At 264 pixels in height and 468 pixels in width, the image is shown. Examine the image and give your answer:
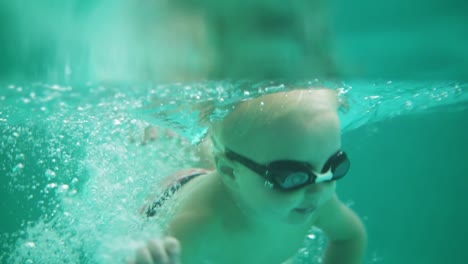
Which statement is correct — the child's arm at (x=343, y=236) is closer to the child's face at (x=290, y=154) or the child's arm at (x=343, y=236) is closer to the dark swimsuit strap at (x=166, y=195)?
the child's face at (x=290, y=154)

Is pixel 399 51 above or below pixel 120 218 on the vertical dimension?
above

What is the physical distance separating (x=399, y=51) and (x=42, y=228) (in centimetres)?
1217

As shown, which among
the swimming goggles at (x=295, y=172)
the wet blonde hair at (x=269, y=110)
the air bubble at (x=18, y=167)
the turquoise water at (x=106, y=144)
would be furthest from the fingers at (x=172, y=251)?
the air bubble at (x=18, y=167)

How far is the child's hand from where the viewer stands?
3.66 metres

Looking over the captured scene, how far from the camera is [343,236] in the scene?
21.0 feet

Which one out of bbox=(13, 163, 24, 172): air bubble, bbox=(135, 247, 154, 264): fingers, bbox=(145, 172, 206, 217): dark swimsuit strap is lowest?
bbox=(13, 163, 24, 172): air bubble

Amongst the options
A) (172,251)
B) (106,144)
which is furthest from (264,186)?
(106,144)

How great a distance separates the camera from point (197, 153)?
11055mm

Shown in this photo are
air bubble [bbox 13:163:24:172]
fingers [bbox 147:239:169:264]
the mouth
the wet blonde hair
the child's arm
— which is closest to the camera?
fingers [bbox 147:239:169:264]

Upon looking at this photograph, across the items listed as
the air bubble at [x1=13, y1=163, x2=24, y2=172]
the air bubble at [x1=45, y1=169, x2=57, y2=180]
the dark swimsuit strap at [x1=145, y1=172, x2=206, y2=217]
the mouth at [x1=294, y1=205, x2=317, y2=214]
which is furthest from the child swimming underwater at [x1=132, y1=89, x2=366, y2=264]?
the air bubble at [x1=13, y1=163, x2=24, y2=172]

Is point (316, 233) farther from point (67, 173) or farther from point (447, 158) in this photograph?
point (447, 158)

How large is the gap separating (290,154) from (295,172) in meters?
0.21

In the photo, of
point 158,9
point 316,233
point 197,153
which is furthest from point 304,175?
point 316,233

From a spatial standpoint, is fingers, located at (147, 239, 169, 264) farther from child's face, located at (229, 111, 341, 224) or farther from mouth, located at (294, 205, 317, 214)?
mouth, located at (294, 205, 317, 214)
